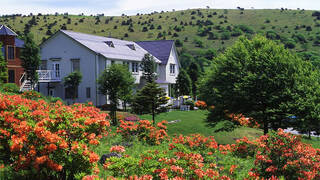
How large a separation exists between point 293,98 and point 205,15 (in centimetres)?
11793

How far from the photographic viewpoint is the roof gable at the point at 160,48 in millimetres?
48734

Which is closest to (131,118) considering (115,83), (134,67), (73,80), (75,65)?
(115,83)

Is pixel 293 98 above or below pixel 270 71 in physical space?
below

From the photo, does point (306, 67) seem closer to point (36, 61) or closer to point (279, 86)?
point (279, 86)

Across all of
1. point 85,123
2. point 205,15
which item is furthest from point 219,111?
point 205,15

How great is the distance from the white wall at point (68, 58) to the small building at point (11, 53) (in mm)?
3258

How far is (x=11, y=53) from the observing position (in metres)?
39.1

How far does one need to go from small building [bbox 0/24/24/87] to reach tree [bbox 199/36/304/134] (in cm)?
2535

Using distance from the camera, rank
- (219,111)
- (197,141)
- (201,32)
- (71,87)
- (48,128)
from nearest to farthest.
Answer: (48,128) < (197,141) < (219,111) < (71,87) < (201,32)

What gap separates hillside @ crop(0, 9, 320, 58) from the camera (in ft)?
325

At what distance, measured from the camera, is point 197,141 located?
12.9 metres

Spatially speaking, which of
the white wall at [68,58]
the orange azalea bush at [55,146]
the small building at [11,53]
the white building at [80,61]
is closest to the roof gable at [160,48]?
the white building at [80,61]

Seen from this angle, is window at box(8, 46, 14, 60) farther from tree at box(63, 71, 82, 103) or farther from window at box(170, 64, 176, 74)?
window at box(170, 64, 176, 74)

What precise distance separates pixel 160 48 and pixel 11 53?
22.5 m
